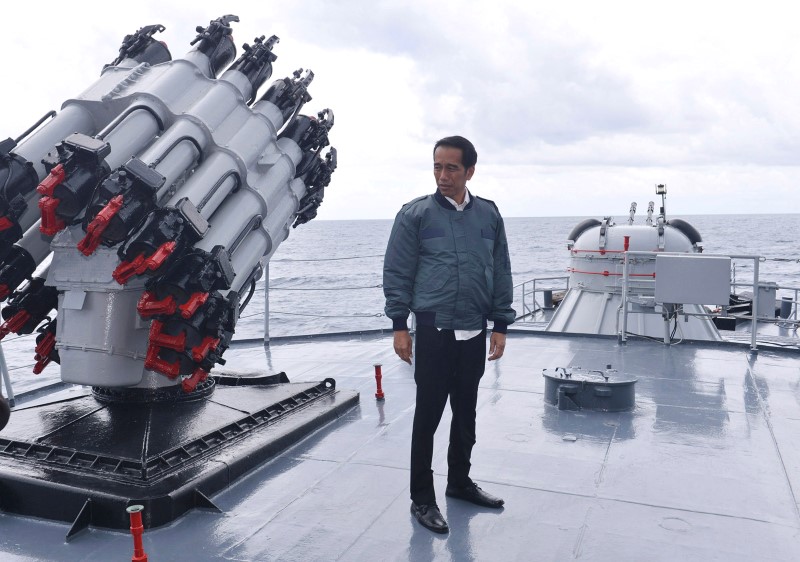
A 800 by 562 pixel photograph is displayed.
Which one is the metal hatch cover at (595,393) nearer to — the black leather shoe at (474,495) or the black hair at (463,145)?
the black leather shoe at (474,495)

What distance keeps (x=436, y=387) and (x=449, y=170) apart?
0.87 metres

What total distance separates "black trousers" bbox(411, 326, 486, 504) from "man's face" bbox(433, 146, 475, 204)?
56 cm

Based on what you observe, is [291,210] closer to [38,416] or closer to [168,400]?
[168,400]

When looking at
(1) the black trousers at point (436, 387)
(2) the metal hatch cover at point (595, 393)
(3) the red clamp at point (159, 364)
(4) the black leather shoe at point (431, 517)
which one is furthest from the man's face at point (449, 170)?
(2) the metal hatch cover at point (595, 393)

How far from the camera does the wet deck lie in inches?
105

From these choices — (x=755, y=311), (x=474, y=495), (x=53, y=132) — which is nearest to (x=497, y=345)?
(x=474, y=495)

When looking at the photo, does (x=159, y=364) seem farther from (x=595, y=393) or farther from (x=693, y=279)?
(x=693, y=279)

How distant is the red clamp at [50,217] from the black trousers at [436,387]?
1.72 m

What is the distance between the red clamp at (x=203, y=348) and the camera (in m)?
3.40

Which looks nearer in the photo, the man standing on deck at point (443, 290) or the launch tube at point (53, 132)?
the man standing on deck at point (443, 290)

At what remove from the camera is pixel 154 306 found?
3279 millimetres

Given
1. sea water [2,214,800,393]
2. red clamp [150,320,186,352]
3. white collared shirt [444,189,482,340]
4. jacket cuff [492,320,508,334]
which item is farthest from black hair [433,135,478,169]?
sea water [2,214,800,393]

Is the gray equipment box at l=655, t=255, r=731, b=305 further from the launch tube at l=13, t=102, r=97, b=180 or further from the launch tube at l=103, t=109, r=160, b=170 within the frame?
the launch tube at l=13, t=102, r=97, b=180

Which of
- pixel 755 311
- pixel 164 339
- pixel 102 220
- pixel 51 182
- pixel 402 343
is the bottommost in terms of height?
pixel 755 311
